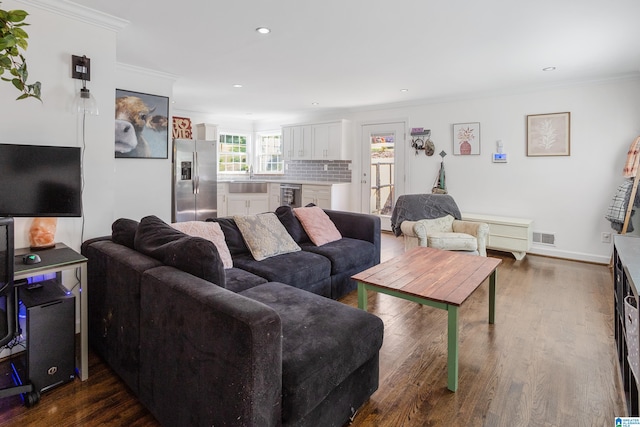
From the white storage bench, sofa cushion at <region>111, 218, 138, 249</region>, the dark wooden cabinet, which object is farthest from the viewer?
the white storage bench

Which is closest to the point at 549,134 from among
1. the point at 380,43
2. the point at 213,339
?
the point at 380,43

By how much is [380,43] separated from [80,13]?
2430 millimetres

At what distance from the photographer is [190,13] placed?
105 inches

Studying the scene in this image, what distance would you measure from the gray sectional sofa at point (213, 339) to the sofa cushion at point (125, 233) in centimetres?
1

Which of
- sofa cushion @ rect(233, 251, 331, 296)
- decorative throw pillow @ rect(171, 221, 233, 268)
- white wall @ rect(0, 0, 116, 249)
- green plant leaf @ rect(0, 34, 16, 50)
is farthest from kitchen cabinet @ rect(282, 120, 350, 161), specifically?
green plant leaf @ rect(0, 34, 16, 50)

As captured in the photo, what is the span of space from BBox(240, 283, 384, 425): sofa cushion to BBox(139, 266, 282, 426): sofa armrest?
8 centimetres

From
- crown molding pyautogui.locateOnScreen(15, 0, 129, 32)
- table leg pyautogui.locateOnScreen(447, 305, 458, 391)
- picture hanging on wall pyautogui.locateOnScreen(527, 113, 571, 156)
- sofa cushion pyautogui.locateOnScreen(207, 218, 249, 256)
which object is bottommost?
table leg pyautogui.locateOnScreen(447, 305, 458, 391)

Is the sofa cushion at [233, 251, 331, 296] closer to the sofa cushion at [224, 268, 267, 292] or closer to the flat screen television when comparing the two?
the sofa cushion at [224, 268, 267, 292]

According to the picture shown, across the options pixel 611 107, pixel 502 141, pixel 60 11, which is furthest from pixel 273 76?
pixel 611 107

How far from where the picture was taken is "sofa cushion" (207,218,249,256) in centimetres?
293

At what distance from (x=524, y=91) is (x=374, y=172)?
267cm

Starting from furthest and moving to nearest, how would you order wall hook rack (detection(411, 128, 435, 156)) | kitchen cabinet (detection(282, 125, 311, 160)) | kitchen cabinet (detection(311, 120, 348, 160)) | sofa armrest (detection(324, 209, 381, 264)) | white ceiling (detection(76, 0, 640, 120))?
kitchen cabinet (detection(282, 125, 311, 160)) → kitchen cabinet (detection(311, 120, 348, 160)) → wall hook rack (detection(411, 128, 435, 156)) → sofa armrest (detection(324, 209, 381, 264)) → white ceiling (detection(76, 0, 640, 120))

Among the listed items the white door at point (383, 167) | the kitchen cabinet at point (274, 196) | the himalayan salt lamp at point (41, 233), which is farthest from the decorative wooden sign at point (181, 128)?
the himalayan salt lamp at point (41, 233)

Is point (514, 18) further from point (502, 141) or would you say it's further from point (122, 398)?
point (122, 398)
